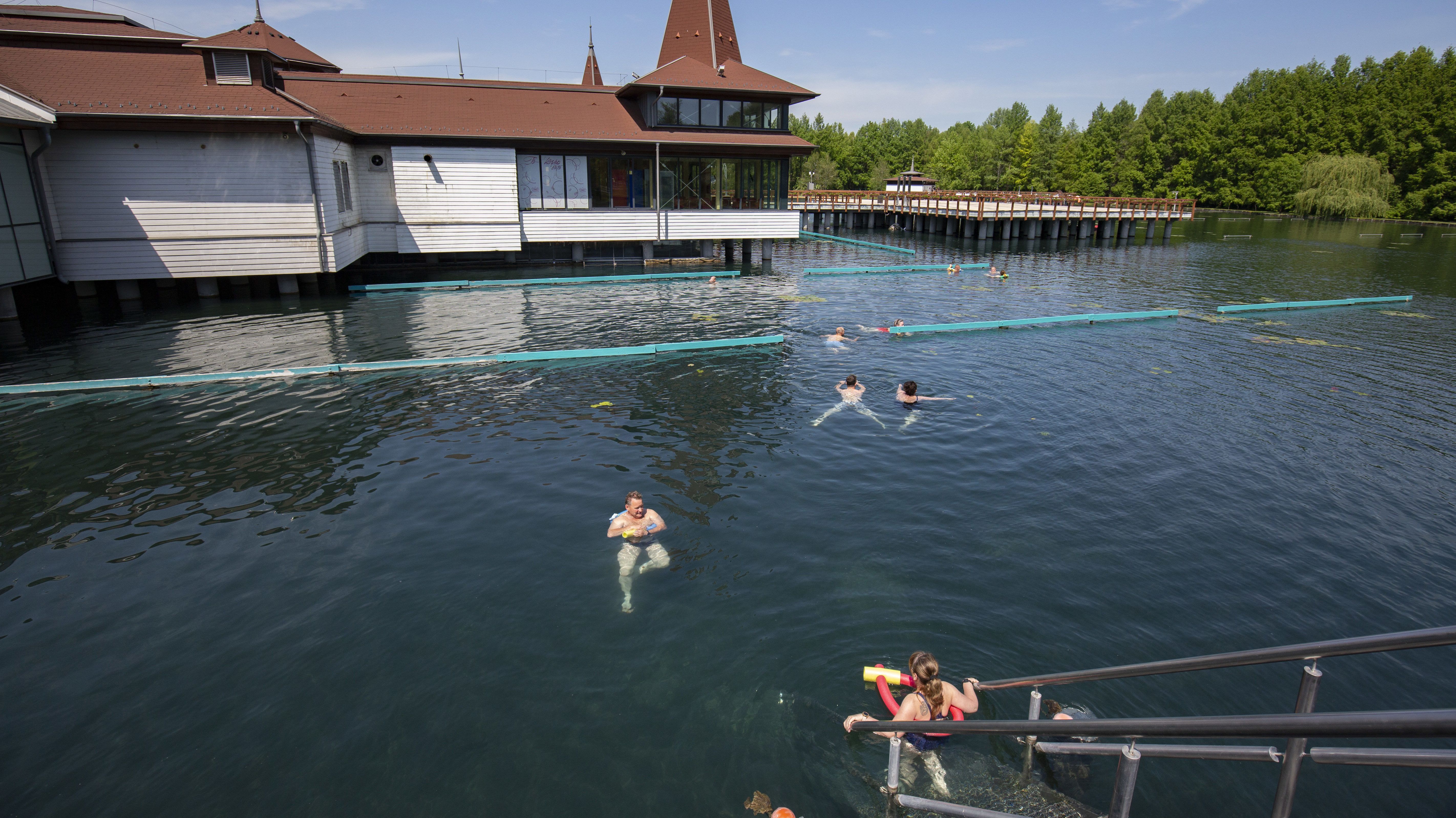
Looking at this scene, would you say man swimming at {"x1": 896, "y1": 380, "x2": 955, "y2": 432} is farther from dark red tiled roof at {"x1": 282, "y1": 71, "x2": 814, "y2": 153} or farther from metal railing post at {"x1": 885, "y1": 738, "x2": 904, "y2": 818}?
dark red tiled roof at {"x1": 282, "y1": 71, "x2": 814, "y2": 153}

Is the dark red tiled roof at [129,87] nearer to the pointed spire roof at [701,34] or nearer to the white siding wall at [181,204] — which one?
the white siding wall at [181,204]

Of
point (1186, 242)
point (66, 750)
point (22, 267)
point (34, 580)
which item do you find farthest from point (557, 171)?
point (1186, 242)

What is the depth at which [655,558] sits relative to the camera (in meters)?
10.2

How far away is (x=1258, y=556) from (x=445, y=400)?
598 inches

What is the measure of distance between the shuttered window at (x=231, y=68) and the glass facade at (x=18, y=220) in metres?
5.77

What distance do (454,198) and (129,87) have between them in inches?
432

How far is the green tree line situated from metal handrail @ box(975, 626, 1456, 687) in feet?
307

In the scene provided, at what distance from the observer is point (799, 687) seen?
7840 mm

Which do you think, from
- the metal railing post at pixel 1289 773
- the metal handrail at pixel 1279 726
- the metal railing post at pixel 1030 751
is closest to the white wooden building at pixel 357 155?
the metal railing post at pixel 1030 751

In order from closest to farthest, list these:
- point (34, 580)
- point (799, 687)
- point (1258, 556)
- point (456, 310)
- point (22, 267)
Answer: point (799, 687) → point (34, 580) → point (1258, 556) → point (22, 267) → point (456, 310)

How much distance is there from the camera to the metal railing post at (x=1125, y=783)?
346 centimetres

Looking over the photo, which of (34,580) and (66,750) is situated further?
(34,580)

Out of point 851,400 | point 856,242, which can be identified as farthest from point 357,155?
point 856,242

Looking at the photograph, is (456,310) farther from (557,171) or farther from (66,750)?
(66,750)
